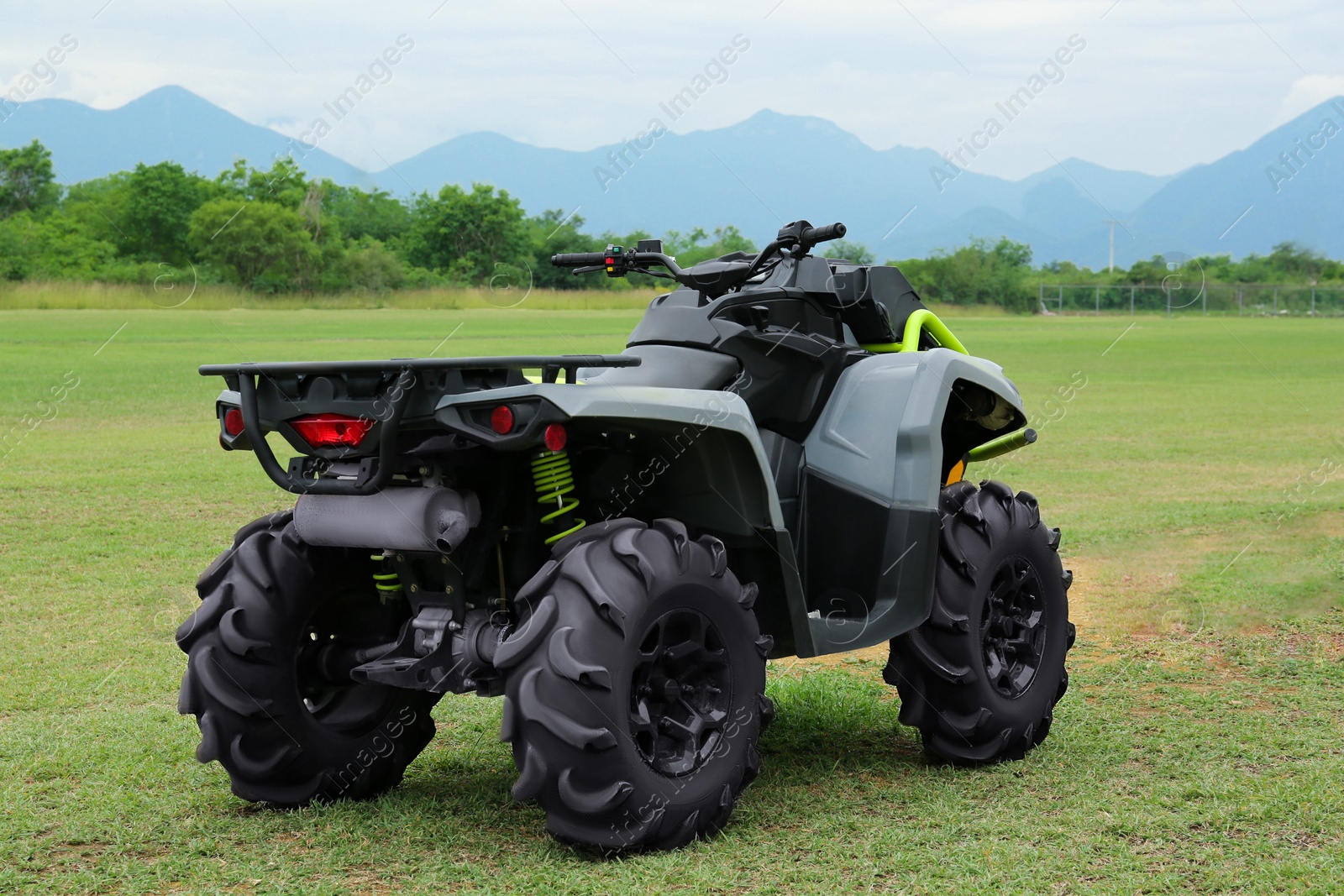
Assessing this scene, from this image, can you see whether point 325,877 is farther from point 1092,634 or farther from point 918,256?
point 918,256

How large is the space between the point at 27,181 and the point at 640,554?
52.7 m

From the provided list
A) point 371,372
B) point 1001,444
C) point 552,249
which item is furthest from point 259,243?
point 371,372

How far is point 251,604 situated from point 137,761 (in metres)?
1.19

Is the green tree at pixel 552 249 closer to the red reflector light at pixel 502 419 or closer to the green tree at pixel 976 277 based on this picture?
the red reflector light at pixel 502 419

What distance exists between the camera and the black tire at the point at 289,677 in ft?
15.6

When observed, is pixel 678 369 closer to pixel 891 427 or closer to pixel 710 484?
pixel 710 484

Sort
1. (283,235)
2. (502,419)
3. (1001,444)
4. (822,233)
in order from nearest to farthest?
1. (502,419)
2. (822,233)
3. (1001,444)
4. (283,235)

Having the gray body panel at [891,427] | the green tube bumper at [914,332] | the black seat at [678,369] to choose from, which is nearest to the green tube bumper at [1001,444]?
the green tube bumper at [914,332]

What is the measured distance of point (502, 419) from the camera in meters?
4.07

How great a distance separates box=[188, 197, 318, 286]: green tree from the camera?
28922 millimetres

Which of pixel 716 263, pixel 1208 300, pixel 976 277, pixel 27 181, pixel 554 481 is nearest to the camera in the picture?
pixel 554 481

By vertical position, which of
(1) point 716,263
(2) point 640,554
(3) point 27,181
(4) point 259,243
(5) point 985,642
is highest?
(3) point 27,181

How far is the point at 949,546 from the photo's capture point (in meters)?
5.36

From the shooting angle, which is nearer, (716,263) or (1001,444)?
(716,263)
